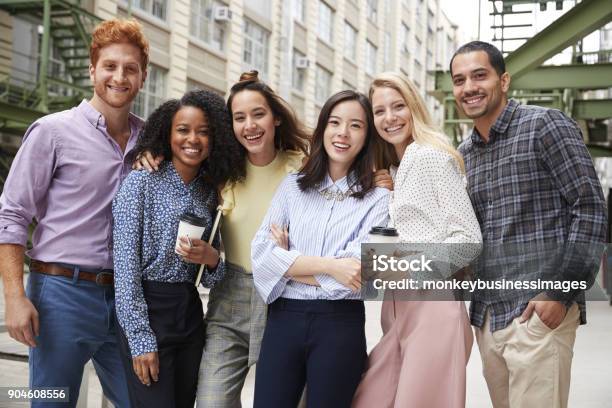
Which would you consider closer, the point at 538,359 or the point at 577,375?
the point at 538,359

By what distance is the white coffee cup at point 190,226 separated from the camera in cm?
282

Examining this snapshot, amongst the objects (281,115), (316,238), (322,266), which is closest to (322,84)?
(281,115)

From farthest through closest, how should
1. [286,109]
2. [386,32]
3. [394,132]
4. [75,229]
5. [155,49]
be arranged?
1. [386,32]
2. [155,49]
3. [286,109]
4. [75,229]
5. [394,132]

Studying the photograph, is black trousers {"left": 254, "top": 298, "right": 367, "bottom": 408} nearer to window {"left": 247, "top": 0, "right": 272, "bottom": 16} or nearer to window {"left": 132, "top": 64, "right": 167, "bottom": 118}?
window {"left": 132, "top": 64, "right": 167, "bottom": 118}

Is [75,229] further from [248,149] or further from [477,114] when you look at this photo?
[477,114]

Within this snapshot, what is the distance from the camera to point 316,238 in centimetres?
284

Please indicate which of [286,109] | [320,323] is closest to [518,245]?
[320,323]

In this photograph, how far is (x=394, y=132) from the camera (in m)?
2.89

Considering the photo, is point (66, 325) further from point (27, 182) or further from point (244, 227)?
point (244, 227)

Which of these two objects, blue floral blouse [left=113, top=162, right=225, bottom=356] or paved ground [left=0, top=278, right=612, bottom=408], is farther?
paved ground [left=0, top=278, right=612, bottom=408]

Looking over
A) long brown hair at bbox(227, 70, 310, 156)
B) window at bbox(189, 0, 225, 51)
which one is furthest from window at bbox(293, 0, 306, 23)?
long brown hair at bbox(227, 70, 310, 156)

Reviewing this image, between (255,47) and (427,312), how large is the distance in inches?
889

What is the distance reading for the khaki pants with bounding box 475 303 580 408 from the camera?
2859 mm

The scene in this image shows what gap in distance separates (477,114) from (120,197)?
174cm
